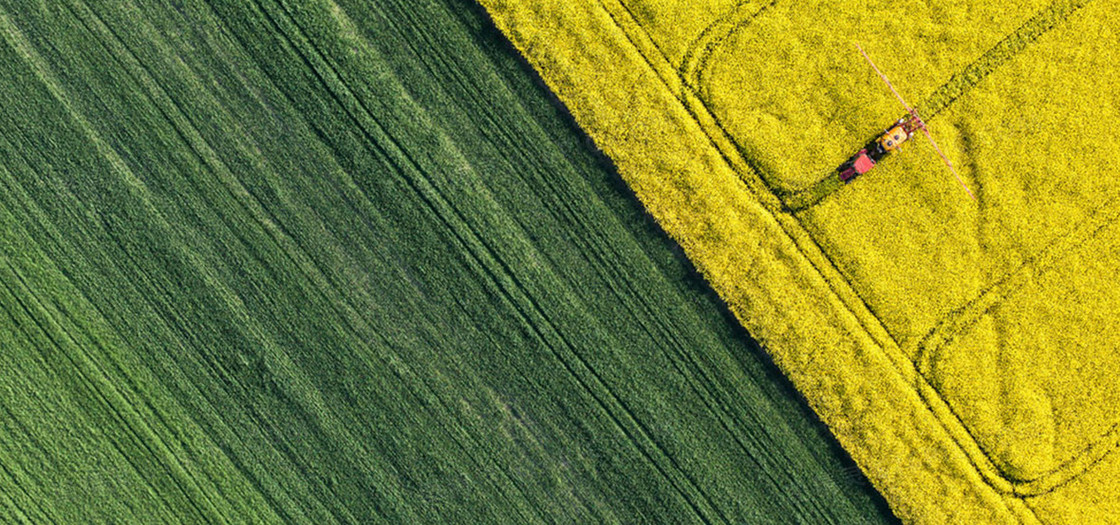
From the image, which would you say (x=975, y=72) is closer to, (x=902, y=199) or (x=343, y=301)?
(x=902, y=199)

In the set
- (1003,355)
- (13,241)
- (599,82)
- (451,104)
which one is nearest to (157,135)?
(13,241)

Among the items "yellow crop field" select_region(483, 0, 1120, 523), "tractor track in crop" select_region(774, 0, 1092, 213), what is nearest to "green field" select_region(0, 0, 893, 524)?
"yellow crop field" select_region(483, 0, 1120, 523)

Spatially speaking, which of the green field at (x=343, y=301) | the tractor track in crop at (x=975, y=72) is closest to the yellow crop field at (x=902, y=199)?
the tractor track in crop at (x=975, y=72)

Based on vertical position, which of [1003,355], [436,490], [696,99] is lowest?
[1003,355]

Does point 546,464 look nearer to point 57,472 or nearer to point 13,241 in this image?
point 57,472

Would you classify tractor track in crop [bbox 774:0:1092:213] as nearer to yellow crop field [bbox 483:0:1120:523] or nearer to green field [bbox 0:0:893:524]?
yellow crop field [bbox 483:0:1120:523]

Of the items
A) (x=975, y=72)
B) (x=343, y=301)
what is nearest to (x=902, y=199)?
(x=975, y=72)

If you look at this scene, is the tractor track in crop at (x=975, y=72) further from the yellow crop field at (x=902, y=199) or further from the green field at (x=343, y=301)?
the green field at (x=343, y=301)
